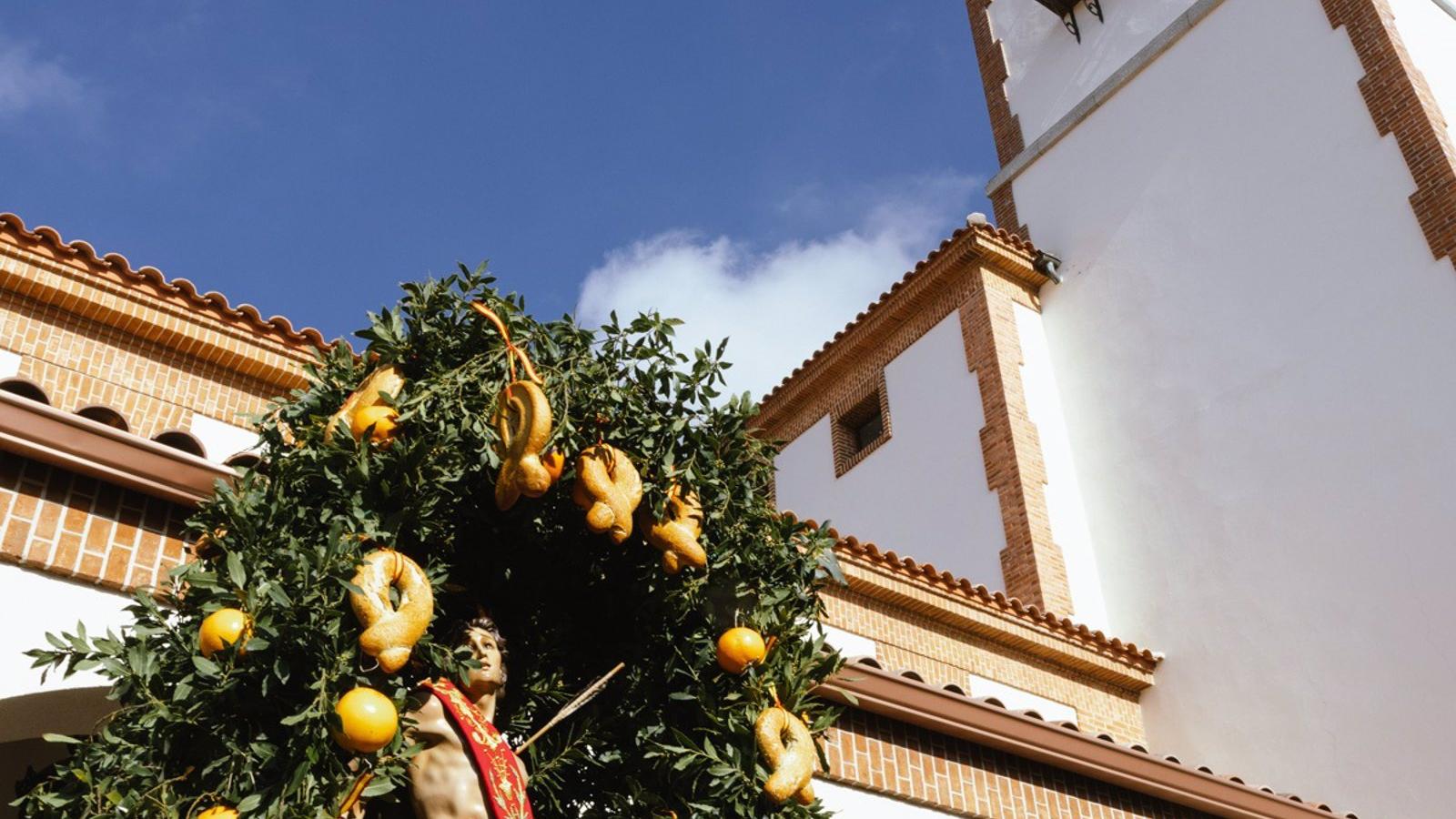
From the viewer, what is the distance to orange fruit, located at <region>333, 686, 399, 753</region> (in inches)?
102

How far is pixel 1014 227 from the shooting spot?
13.7m

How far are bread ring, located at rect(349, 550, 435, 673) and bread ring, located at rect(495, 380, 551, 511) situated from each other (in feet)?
1.10

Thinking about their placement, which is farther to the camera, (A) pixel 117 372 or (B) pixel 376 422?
(A) pixel 117 372

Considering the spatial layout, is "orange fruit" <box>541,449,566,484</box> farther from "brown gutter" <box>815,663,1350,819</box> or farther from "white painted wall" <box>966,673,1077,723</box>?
"white painted wall" <box>966,673,1077,723</box>

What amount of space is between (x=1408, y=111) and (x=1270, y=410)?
2529 mm

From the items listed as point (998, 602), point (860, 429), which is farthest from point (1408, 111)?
point (860, 429)

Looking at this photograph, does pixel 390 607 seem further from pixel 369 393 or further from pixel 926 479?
Result: pixel 926 479

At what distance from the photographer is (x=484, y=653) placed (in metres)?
3.15

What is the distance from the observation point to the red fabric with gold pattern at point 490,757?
2.84 m

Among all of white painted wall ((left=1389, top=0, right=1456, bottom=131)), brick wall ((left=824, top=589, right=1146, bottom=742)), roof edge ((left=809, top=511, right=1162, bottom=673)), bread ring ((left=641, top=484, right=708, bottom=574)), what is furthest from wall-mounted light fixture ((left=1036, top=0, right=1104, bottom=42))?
bread ring ((left=641, top=484, right=708, bottom=574))

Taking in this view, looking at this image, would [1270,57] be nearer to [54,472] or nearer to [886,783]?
[886,783]

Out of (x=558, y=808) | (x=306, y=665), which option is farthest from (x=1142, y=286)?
(x=306, y=665)

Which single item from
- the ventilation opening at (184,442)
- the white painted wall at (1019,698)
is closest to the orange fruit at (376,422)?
the ventilation opening at (184,442)

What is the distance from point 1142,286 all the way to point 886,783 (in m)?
7.93
